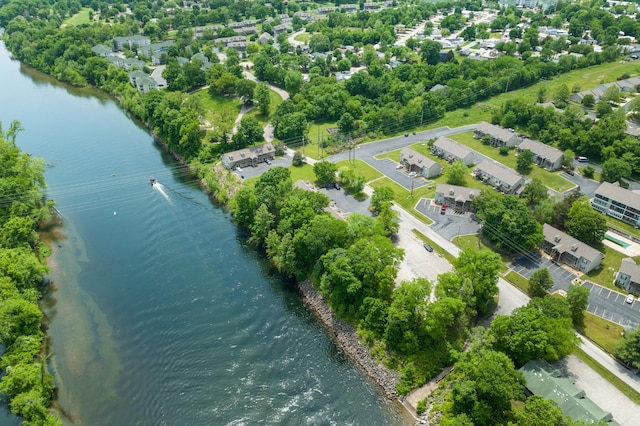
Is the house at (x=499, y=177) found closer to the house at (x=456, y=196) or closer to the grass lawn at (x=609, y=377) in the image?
the house at (x=456, y=196)

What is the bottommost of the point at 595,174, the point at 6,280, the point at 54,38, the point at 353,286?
the point at 595,174

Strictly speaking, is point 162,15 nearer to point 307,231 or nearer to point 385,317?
point 307,231

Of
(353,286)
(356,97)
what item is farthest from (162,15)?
(353,286)

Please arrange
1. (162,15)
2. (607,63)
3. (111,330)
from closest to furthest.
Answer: (111,330) < (607,63) < (162,15)

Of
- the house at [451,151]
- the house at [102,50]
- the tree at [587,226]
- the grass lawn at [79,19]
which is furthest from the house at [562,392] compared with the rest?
the grass lawn at [79,19]

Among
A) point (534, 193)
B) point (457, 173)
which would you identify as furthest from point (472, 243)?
point (457, 173)
